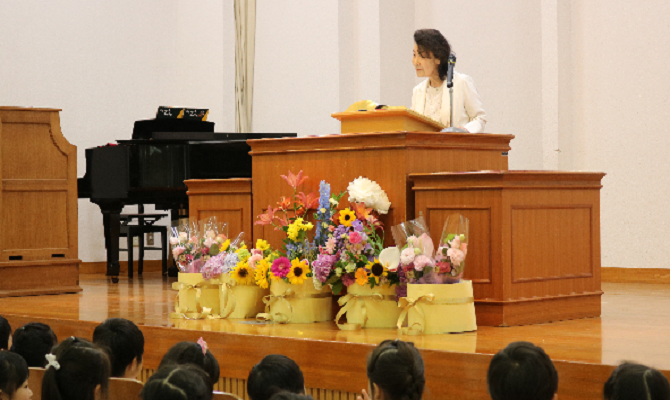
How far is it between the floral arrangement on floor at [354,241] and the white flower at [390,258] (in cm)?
2

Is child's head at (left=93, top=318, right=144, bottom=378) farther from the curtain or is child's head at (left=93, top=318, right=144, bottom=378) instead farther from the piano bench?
the curtain

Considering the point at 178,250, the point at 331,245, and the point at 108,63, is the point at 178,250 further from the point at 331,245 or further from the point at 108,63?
the point at 108,63

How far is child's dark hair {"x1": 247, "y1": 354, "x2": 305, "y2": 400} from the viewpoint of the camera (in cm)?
250

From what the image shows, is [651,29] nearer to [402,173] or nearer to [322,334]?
[402,173]

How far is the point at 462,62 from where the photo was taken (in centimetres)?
881

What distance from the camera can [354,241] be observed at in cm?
454

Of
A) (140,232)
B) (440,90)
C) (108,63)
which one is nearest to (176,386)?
(440,90)

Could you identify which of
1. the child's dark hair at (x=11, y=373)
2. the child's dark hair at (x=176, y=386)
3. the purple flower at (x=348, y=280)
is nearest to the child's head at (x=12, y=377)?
the child's dark hair at (x=11, y=373)

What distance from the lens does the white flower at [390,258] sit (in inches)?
178

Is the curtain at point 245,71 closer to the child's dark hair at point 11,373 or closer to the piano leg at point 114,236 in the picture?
the piano leg at point 114,236

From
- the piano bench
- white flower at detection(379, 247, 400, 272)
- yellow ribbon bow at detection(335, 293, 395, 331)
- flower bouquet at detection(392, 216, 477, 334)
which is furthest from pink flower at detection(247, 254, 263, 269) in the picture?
the piano bench

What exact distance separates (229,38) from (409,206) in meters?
6.05

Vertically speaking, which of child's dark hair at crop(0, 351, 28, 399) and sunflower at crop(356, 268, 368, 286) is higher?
sunflower at crop(356, 268, 368, 286)

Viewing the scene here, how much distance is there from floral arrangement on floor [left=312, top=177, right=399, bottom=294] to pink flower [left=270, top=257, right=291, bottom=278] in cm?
17
